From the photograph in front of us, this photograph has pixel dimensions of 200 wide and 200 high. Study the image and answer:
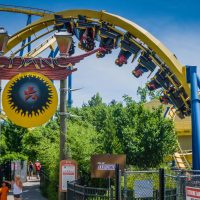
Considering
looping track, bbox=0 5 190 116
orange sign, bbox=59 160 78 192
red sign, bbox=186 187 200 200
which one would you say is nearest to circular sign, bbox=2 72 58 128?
orange sign, bbox=59 160 78 192

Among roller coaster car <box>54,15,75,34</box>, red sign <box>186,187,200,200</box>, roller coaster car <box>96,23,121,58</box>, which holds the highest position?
roller coaster car <box>54,15,75,34</box>

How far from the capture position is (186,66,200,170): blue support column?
61.4 feet

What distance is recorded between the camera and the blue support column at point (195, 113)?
61.4 ft

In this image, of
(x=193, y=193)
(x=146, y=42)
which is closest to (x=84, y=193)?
(x=193, y=193)

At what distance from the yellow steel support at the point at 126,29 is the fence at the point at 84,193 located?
30.9 feet

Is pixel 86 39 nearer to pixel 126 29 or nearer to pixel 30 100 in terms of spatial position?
pixel 126 29

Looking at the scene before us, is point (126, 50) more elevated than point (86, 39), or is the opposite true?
point (86, 39)

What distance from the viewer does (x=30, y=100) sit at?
45.2ft

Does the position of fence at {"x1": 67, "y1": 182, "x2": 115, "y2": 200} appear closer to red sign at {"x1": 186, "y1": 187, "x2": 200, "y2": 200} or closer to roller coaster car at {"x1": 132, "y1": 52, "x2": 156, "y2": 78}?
red sign at {"x1": 186, "y1": 187, "x2": 200, "y2": 200}

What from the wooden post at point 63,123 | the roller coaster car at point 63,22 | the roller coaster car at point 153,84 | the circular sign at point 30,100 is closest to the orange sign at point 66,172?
the wooden post at point 63,123

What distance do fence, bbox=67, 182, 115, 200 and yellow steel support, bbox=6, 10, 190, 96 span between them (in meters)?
9.42

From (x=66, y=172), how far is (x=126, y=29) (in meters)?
11.4

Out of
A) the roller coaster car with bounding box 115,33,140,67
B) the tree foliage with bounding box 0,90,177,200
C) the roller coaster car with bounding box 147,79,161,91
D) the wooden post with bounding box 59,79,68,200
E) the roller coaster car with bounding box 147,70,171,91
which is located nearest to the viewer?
the wooden post with bounding box 59,79,68,200

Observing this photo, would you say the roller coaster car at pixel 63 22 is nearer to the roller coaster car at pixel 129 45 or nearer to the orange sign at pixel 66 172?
the roller coaster car at pixel 129 45
